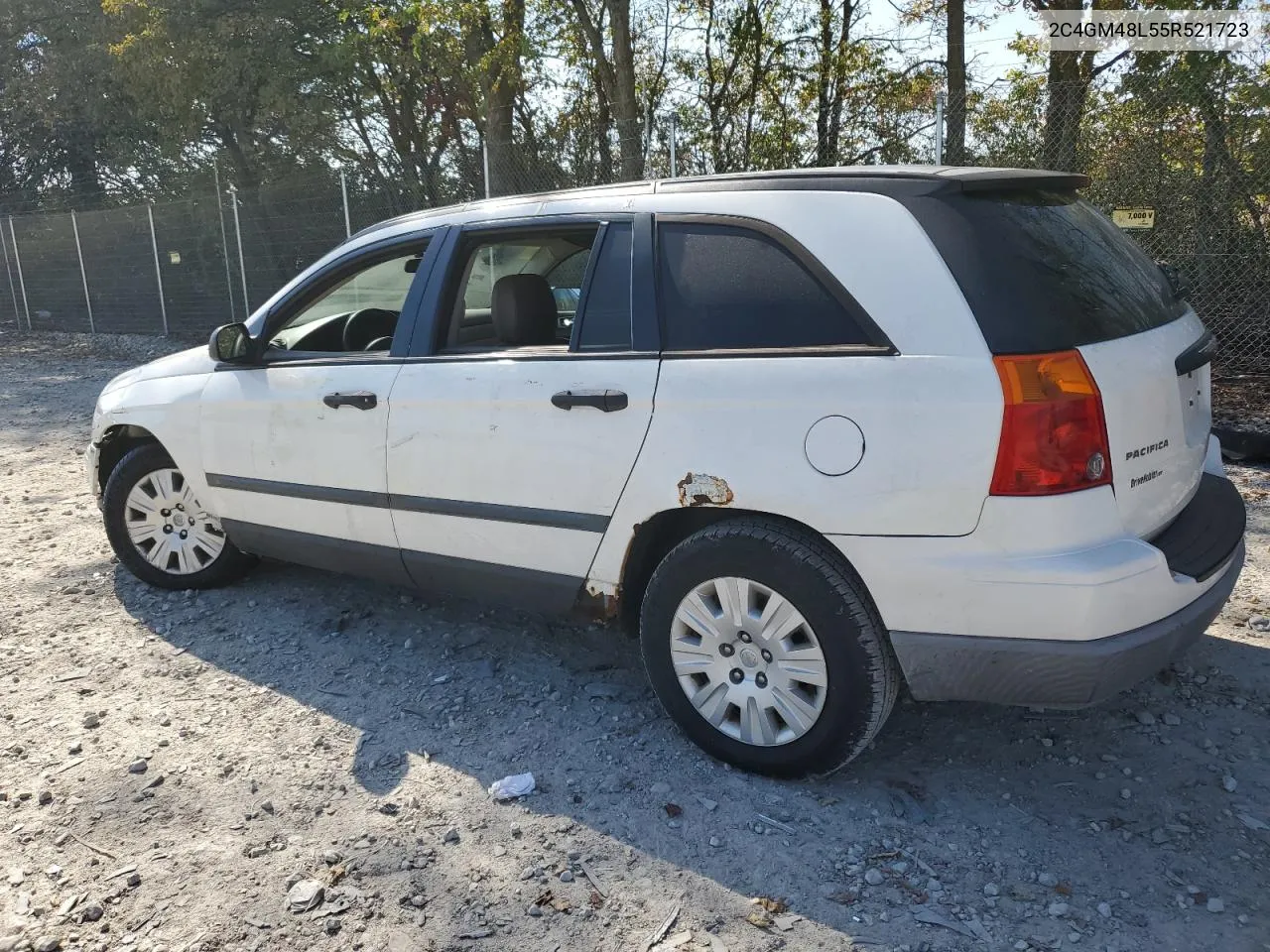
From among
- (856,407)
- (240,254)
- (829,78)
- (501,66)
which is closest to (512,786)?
(856,407)

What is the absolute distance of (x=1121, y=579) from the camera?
2.53 metres

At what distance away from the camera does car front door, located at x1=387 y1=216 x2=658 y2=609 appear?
10.3 feet

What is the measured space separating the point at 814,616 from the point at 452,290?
6.17 feet

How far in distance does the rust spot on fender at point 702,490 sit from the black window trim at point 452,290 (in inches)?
16.4

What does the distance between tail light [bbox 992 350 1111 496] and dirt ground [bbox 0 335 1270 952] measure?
1.03 meters

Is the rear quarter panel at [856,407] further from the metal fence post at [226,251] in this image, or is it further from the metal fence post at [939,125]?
the metal fence post at [226,251]

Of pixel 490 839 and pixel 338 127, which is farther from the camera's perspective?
pixel 338 127

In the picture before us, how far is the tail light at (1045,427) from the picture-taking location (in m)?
2.49

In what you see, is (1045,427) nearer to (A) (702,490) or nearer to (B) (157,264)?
(A) (702,490)

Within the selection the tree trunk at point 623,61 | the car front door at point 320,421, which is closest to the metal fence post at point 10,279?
the tree trunk at point 623,61

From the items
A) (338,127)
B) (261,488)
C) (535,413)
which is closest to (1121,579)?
(535,413)

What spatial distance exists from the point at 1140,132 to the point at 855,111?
145 inches

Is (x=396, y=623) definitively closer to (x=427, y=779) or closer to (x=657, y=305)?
(x=427, y=779)

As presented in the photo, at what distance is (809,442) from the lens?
9.00 ft
